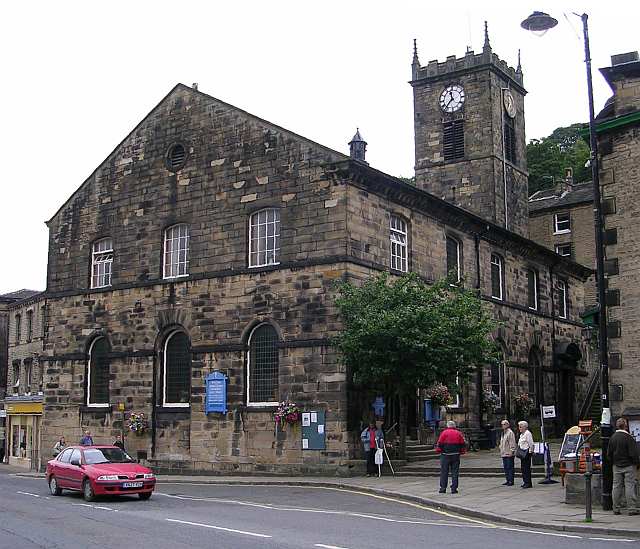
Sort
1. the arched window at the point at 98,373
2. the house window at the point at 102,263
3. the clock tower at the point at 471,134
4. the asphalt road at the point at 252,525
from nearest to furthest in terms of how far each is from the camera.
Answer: the asphalt road at the point at 252,525 < the arched window at the point at 98,373 < the house window at the point at 102,263 < the clock tower at the point at 471,134

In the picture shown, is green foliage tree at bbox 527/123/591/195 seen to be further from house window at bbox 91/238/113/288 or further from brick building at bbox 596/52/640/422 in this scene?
brick building at bbox 596/52/640/422

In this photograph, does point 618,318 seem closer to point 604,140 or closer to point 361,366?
point 604,140

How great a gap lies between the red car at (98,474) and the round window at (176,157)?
12245mm

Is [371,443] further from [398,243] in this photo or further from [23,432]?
[23,432]

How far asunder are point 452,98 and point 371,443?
76.6ft

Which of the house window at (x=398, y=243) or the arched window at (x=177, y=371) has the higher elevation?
the house window at (x=398, y=243)

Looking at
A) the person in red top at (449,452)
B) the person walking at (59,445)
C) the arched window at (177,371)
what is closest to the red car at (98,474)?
the person in red top at (449,452)

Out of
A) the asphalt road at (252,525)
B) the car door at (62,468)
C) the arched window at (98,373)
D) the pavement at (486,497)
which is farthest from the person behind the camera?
the arched window at (98,373)

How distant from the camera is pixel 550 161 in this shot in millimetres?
67562

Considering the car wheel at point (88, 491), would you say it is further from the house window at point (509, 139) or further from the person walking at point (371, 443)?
the house window at point (509, 139)

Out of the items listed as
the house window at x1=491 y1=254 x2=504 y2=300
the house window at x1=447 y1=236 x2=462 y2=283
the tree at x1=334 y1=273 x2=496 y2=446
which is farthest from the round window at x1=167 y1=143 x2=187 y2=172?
the house window at x1=491 y1=254 x2=504 y2=300

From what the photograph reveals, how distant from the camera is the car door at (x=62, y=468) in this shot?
21.0m

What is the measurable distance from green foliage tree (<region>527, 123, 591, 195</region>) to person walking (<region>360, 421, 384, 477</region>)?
4300 cm

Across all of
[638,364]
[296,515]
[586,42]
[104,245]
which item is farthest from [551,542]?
[104,245]
